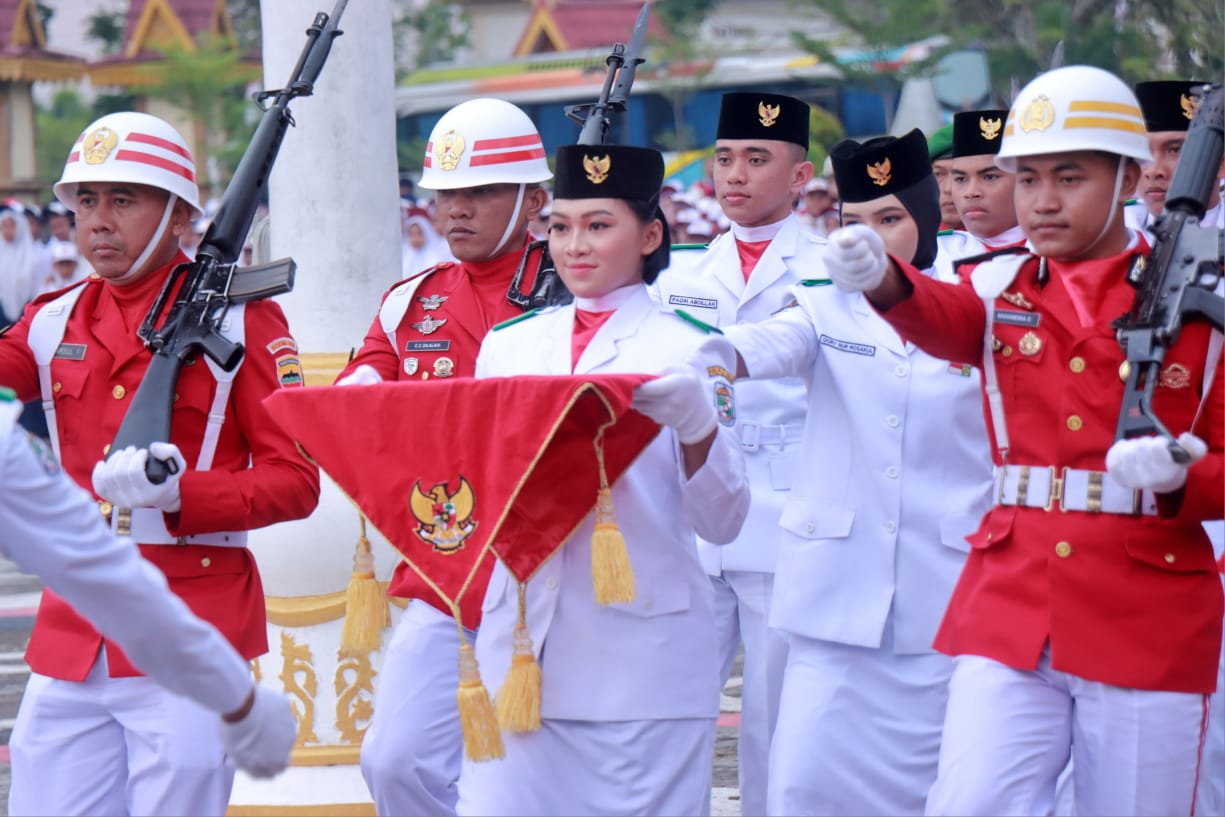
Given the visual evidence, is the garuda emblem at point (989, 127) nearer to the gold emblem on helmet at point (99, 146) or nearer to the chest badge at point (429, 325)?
the chest badge at point (429, 325)

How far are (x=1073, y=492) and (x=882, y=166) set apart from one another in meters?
1.76

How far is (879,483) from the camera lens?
19.3 ft

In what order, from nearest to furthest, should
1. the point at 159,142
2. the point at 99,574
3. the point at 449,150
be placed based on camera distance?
1. the point at 99,574
2. the point at 159,142
3. the point at 449,150

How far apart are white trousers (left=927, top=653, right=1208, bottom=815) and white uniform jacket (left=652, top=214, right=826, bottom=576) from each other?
1742 mm

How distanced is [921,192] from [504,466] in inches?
83.4

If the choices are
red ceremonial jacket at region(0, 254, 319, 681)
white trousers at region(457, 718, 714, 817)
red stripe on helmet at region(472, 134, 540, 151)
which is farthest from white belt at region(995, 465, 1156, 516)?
red stripe on helmet at region(472, 134, 540, 151)

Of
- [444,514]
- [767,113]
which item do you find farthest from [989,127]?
[444,514]

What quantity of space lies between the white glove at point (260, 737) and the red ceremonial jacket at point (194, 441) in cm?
121

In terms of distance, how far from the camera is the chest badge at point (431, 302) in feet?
19.9

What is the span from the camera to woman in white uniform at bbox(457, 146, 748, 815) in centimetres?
477

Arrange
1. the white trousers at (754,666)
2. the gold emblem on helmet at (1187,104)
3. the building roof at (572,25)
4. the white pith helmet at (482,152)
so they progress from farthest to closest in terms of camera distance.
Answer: the building roof at (572,25) → the gold emblem on helmet at (1187,104) → the white trousers at (754,666) → the white pith helmet at (482,152)

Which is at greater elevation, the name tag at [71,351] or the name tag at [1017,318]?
the name tag at [1017,318]

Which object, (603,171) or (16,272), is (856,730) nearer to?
(603,171)

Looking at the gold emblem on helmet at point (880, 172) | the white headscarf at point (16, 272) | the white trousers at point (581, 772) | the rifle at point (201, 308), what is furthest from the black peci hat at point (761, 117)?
the white headscarf at point (16, 272)
